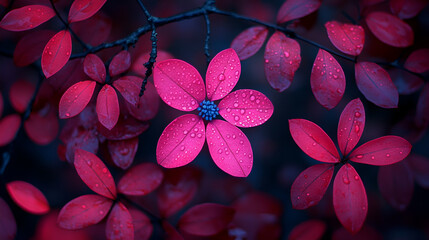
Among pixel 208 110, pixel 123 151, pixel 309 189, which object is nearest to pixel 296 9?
pixel 208 110

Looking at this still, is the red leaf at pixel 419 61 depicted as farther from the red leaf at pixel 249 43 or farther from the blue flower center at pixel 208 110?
the blue flower center at pixel 208 110

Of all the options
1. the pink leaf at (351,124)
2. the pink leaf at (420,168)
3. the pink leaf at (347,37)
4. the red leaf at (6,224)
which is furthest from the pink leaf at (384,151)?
the red leaf at (6,224)

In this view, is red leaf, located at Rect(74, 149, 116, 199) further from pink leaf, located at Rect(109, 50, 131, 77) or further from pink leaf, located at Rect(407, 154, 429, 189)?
pink leaf, located at Rect(407, 154, 429, 189)

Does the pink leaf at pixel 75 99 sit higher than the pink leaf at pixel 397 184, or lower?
higher

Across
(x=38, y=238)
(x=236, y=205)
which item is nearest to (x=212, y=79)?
(x=236, y=205)

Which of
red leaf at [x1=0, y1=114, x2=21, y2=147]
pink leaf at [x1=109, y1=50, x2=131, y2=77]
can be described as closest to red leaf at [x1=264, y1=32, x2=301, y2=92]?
pink leaf at [x1=109, y1=50, x2=131, y2=77]

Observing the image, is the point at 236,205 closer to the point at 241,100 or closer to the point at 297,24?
the point at 241,100

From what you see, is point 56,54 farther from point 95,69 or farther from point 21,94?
point 21,94
